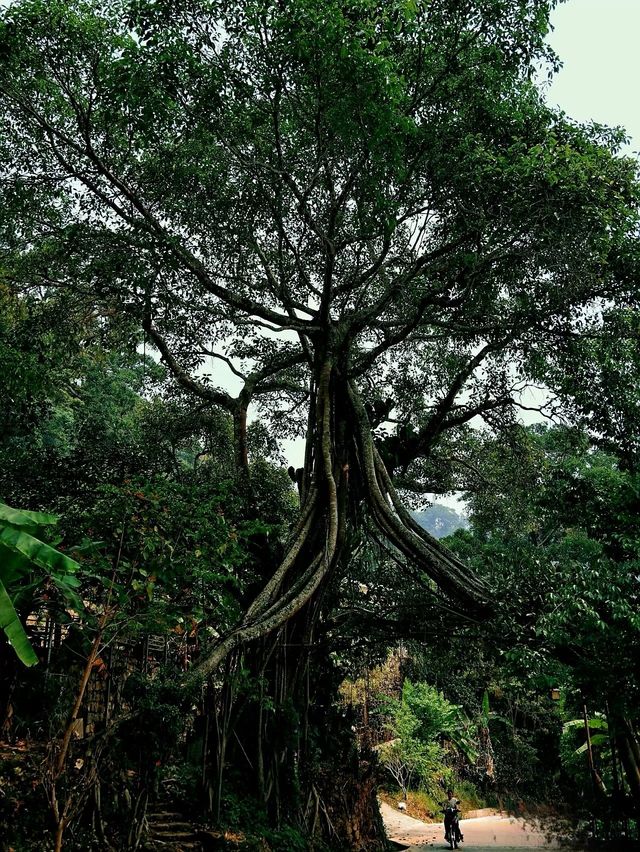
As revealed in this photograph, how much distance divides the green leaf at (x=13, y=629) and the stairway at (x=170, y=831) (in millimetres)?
2583

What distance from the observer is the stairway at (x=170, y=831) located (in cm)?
536

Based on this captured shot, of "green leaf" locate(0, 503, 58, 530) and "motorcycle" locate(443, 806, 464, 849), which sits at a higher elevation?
"green leaf" locate(0, 503, 58, 530)

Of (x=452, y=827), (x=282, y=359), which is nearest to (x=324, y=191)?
(x=282, y=359)

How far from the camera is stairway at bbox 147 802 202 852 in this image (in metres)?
5.36

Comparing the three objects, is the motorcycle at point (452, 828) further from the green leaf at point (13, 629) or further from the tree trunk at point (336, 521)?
the green leaf at point (13, 629)

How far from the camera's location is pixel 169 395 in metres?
11.0

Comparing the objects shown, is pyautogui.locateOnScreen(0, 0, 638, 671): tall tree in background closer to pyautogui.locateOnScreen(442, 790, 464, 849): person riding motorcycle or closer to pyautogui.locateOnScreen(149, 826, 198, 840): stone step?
pyautogui.locateOnScreen(149, 826, 198, 840): stone step

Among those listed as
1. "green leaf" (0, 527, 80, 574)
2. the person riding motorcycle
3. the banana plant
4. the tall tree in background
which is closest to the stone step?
the tall tree in background

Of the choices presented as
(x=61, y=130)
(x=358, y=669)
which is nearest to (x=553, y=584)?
(x=358, y=669)

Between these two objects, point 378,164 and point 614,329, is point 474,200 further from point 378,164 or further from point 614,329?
point 614,329

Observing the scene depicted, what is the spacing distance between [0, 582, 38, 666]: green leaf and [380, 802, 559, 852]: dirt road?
10233 millimetres

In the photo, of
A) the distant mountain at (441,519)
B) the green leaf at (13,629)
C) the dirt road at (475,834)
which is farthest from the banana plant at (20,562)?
the distant mountain at (441,519)

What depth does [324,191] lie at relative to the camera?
776 centimetres

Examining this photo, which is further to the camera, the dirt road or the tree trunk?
the dirt road
